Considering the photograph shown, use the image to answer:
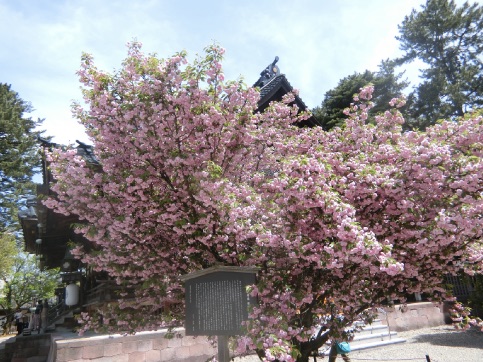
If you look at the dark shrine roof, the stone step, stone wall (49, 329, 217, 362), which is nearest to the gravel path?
the stone step

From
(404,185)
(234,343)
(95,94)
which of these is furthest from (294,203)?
(95,94)

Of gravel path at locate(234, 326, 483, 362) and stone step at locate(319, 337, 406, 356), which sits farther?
stone step at locate(319, 337, 406, 356)

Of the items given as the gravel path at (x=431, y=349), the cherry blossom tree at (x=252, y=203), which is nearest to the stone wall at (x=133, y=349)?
the gravel path at (x=431, y=349)

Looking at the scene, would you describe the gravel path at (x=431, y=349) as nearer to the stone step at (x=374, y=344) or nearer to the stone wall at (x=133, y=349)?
the stone step at (x=374, y=344)

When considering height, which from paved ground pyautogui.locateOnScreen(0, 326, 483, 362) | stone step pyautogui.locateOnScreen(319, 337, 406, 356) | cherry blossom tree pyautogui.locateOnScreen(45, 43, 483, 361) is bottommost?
paved ground pyautogui.locateOnScreen(0, 326, 483, 362)

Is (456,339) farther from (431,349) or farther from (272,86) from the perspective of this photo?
(272,86)

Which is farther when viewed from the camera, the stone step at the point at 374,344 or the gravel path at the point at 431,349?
the stone step at the point at 374,344

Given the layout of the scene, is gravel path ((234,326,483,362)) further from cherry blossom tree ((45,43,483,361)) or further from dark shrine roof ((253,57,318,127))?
dark shrine roof ((253,57,318,127))

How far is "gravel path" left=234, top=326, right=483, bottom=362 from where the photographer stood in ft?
36.1

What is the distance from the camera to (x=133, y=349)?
376 inches

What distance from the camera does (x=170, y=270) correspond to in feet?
20.2

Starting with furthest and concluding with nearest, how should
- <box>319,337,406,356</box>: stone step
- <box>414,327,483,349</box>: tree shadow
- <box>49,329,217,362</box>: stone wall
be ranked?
1. <box>414,327,483,349</box>: tree shadow
2. <box>319,337,406,356</box>: stone step
3. <box>49,329,217,362</box>: stone wall

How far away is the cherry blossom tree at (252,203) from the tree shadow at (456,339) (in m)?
8.25

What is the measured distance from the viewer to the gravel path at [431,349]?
434 inches
